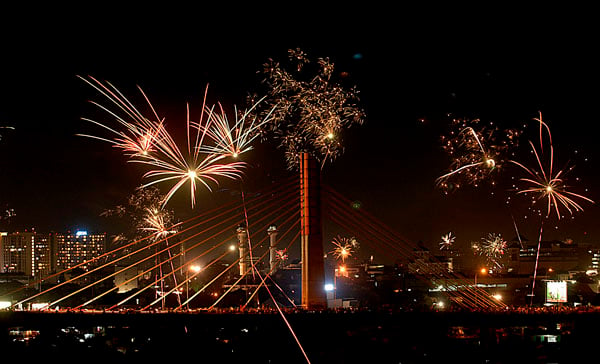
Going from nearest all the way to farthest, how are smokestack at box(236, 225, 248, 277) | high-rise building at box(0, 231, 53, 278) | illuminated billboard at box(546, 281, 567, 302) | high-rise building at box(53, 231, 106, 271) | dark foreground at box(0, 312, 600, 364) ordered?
dark foreground at box(0, 312, 600, 364), smokestack at box(236, 225, 248, 277), illuminated billboard at box(546, 281, 567, 302), high-rise building at box(0, 231, 53, 278), high-rise building at box(53, 231, 106, 271)

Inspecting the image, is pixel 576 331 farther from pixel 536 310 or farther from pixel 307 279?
pixel 307 279

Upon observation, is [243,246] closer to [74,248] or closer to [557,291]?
[557,291]

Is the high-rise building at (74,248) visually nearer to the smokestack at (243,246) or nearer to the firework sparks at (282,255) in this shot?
the smokestack at (243,246)

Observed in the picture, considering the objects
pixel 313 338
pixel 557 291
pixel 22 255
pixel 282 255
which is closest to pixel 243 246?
pixel 282 255

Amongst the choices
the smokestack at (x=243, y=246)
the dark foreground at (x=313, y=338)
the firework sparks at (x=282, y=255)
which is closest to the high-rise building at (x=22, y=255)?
the smokestack at (x=243, y=246)

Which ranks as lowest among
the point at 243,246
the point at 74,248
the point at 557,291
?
the point at 557,291

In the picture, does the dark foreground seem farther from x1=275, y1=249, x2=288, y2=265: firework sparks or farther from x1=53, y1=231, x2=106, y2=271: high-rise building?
x1=53, y1=231, x2=106, y2=271: high-rise building

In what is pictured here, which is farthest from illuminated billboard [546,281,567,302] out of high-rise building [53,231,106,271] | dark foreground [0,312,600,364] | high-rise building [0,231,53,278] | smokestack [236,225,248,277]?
high-rise building [0,231,53,278]
